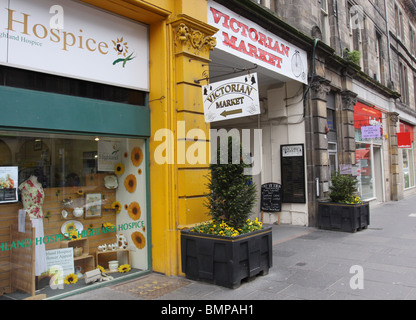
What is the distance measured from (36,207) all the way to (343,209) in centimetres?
805

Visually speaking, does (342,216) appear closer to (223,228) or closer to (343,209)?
(343,209)

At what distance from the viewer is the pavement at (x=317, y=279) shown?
185 inches

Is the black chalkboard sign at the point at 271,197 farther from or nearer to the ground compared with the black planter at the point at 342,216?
farther from the ground

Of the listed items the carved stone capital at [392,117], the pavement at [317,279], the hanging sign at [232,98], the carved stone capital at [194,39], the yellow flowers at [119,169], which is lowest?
the pavement at [317,279]

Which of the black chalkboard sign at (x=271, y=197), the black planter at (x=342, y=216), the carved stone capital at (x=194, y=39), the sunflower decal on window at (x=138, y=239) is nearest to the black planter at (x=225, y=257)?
the sunflower decal on window at (x=138, y=239)

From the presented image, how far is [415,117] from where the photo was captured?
78.4 ft

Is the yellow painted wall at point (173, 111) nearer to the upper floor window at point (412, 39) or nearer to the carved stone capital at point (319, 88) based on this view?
the carved stone capital at point (319, 88)

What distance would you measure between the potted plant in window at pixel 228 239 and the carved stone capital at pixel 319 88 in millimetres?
6397

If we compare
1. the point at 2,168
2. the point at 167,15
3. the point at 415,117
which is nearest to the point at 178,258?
the point at 2,168

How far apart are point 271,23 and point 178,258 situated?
6.39m

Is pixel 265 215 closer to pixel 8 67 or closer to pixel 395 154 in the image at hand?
pixel 8 67

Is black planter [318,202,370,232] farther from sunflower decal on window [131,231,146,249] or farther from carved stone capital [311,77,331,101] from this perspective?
sunflower decal on window [131,231,146,249]

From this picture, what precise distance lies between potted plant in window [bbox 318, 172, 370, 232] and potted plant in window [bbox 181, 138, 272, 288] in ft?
15.9

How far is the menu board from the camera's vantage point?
10.4 metres
